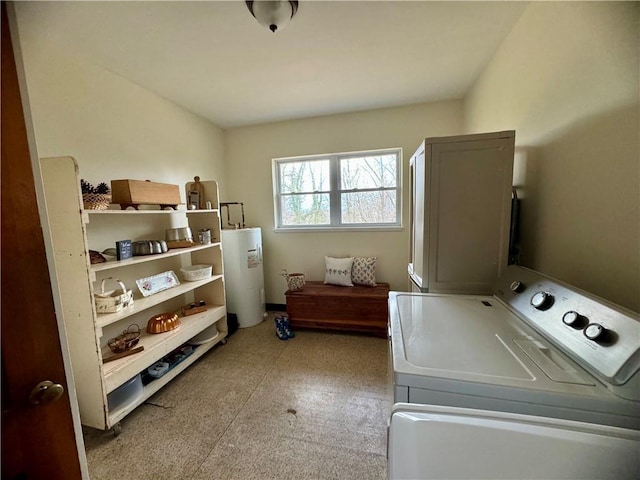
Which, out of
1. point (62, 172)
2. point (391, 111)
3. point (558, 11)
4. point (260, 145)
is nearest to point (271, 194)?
point (260, 145)

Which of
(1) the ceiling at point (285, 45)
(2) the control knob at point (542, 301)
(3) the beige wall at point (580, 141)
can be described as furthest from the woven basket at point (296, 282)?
(2) the control knob at point (542, 301)

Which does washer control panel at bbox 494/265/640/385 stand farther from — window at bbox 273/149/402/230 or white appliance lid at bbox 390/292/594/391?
window at bbox 273/149/402/230

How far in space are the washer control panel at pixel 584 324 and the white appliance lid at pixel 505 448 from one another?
0.58 feet

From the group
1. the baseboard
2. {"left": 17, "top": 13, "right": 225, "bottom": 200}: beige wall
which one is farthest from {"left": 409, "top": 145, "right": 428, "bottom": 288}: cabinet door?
{"left": 17, "top": 13, "right": 225, "bottom": 200}: beige wall

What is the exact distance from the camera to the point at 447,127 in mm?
2766

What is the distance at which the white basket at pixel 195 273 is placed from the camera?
2403 mm

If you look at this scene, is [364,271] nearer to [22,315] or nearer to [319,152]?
[319,152]

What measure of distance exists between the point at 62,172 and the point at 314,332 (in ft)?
8.24

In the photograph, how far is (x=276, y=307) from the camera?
355 cm

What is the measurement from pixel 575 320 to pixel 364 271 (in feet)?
7.38

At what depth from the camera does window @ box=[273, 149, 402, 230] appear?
3072mm

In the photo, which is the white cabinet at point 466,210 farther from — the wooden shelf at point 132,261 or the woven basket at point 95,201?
the woven basket at point 95,201

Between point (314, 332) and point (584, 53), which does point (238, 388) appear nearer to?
point (314, 332)

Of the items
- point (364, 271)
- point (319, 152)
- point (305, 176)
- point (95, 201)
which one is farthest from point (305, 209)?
point (95, 201)
